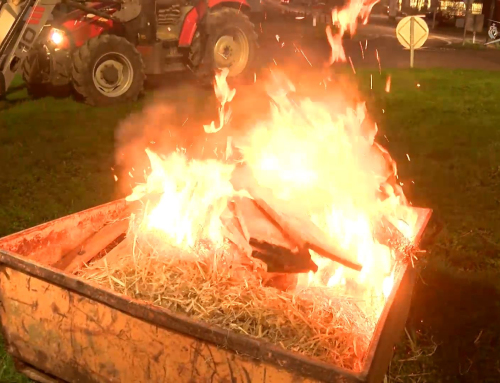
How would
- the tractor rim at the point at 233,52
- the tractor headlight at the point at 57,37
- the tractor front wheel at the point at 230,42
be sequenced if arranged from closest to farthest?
the tractor headlight at the point at 57,37
the tractor front wheel at the point at 230,42
the tractor rim at the point at 233,52

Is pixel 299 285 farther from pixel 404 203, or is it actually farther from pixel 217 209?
pixel 404 203

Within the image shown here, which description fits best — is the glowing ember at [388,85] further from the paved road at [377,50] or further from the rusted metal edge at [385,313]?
the rusted metal edge at [385,313]

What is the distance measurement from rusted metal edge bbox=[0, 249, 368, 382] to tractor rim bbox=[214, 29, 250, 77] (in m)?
9.82

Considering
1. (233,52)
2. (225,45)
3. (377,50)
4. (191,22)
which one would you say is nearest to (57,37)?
(191,22)

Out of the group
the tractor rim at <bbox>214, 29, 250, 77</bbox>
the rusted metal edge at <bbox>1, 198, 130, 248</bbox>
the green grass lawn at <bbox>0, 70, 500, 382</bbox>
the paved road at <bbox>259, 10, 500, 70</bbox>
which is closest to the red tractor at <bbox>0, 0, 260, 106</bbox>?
the tractor rim at <bbox>214, 29, 250, 77</bbox>

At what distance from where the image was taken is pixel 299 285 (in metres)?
2.98

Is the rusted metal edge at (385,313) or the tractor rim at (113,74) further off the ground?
the tractor rim at (113,74)

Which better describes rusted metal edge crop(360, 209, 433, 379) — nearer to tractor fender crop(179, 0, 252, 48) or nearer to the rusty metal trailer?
the rusty metal trailer

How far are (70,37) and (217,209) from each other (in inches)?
301

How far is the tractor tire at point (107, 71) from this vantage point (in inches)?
364

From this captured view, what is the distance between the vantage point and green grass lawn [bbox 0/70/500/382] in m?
3.77

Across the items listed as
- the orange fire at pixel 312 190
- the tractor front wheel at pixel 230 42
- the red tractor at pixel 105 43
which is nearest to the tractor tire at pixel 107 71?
the red tractor at pixel 105 43

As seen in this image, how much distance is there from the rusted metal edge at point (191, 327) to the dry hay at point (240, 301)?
9.8 inches

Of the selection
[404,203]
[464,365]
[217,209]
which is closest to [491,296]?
[464,365]
